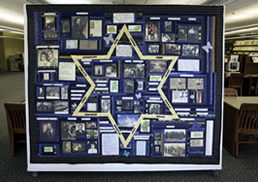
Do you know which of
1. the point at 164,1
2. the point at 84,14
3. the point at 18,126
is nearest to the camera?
the point at 84,14

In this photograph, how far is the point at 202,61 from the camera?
263cm

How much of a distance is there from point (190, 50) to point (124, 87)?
0.87 metres

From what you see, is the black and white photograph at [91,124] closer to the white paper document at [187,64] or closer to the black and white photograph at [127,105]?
the black and white photograph at [127,105]

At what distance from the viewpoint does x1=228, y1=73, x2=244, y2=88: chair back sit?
6566mm

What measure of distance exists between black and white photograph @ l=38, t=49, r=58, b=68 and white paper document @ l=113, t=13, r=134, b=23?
0.77 meters

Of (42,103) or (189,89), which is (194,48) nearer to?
(189,89)

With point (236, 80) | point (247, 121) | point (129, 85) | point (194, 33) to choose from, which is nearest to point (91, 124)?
point (129, 85)

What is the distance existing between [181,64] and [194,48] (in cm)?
24

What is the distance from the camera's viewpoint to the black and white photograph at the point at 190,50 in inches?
103

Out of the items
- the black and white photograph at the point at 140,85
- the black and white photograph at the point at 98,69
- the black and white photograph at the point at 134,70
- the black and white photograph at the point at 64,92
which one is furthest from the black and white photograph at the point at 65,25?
the black and white photograph at the point at 140,85

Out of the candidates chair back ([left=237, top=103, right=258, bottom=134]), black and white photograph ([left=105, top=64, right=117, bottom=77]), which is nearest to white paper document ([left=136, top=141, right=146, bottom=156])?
black and white photograph ([left=105, top=64, right=117, bottom=77])

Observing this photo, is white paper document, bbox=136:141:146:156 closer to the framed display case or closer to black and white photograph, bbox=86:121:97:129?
the framed display case

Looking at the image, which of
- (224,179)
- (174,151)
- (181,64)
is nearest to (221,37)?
(181,64)

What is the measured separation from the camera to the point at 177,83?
2.65m
